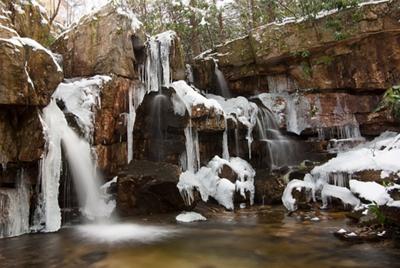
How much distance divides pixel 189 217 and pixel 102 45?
6.78m

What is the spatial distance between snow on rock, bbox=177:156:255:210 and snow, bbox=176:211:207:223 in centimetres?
106

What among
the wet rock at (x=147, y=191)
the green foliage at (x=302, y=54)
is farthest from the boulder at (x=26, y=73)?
the green foliage at (x=302, y=54)

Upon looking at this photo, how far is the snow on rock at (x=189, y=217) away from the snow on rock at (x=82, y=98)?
11.4 feet

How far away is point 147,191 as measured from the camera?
32.5 feet

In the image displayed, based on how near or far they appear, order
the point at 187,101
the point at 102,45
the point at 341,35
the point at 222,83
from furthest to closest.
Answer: the point at 222,83, the point at 341,35, the point at 187,101, the point at 102,45

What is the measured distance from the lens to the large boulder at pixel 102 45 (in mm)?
12031

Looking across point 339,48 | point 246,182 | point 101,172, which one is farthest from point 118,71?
point 339,48

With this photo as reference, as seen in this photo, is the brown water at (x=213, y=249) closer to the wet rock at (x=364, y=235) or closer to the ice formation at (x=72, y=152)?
the wet rock at (x=364, y=235)

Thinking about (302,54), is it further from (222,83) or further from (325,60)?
(222,83)

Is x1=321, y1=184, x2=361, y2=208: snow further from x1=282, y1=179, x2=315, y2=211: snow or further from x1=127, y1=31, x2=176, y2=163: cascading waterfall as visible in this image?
x1=127, y1=31, x2=176, y2=163: cascading waterfall

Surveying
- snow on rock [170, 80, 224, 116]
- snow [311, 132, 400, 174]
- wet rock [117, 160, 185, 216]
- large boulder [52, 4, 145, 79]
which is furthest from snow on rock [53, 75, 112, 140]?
snow [311, 132, 400, 174]

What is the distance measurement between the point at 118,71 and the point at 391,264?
9.64m

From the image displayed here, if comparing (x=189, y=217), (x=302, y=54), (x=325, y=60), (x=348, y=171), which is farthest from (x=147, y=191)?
(x=325, y=60)

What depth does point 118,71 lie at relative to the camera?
38.9 feet
